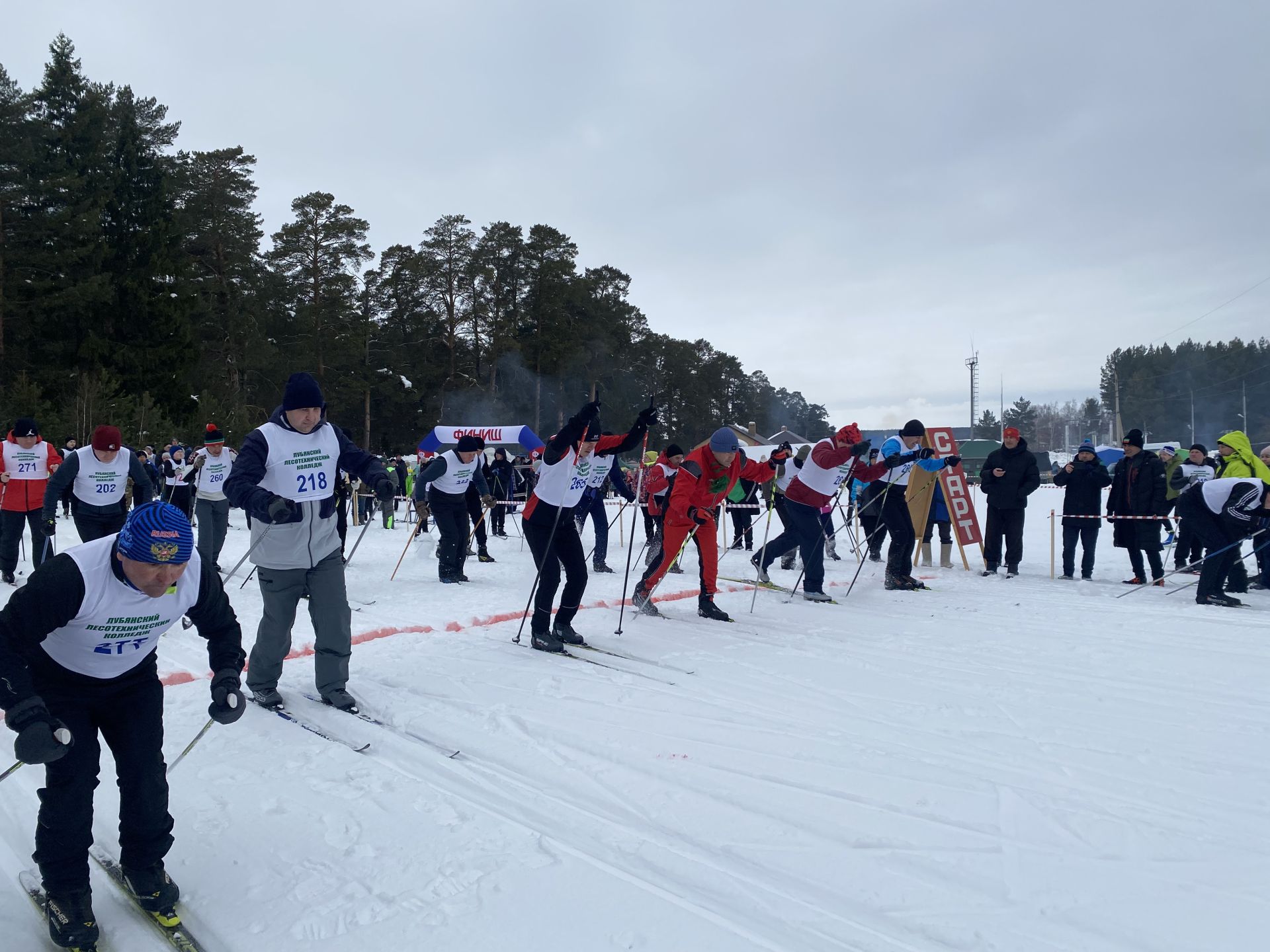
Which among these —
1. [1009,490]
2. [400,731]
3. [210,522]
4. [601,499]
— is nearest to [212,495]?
[210,522]

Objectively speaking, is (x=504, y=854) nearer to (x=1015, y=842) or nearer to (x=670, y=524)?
(x=1015, y=842)

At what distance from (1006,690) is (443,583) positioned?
679 centimetres

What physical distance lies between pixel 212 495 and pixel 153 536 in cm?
745

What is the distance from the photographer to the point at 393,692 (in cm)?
504

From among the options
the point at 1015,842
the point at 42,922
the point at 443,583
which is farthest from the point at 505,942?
the point at 443,583

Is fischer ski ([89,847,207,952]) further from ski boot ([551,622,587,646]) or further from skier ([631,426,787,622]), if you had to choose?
skier ([631,426,787,622])

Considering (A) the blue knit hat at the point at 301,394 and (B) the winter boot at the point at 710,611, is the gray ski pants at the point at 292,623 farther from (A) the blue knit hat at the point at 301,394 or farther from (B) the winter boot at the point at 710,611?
(B) the winter boot at the point at 710,611

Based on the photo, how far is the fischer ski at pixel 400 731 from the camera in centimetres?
404

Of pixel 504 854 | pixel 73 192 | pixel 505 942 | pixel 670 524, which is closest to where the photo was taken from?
pixel 505 942

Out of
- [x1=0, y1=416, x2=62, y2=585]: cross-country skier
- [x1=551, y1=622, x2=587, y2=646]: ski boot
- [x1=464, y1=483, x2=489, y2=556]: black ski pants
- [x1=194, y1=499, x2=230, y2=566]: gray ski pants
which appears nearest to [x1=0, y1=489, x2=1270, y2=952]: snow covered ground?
[x1=551, y1=622, x2=587, y2=646]: ski boot

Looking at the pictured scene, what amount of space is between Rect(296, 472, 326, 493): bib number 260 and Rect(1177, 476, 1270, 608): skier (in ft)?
27.8

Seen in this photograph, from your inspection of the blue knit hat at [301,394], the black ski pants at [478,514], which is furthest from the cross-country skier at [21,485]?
the blue knit hat at [301,394]

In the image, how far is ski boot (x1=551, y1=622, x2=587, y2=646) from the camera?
20.7ft

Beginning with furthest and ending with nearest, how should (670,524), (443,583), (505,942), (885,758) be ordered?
(443,583)
(670,524)
(885,758)
(505,942)
